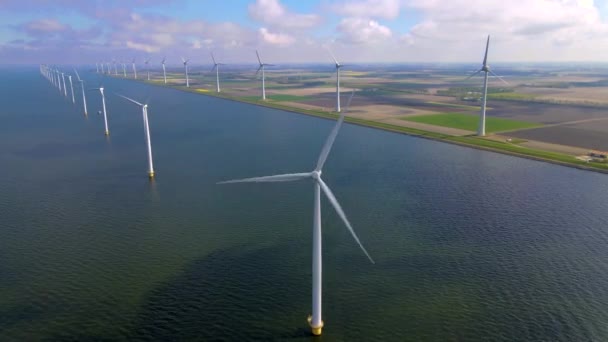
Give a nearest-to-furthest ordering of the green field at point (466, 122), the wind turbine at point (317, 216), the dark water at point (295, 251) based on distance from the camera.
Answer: the wind turbine at point (317, 216) → the dark water at point (295, 251) → the green field at point (466, 122)

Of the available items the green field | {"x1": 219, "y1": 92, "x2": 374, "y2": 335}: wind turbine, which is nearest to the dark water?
{"x1": 219, "y1": 92, "x2": 374, "y2": 335}: wind turbine

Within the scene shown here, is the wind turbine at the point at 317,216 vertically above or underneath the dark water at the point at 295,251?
above

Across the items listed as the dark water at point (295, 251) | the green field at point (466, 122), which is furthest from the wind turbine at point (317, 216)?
the green field at point (466, 122)

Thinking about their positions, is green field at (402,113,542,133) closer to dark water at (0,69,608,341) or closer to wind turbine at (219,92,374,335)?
dark water at (0,69,608,341)

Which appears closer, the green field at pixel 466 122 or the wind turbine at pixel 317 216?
the wind turbine at pixel 317 216

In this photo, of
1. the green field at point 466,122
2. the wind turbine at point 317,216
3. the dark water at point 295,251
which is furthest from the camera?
the green field at point 466,122

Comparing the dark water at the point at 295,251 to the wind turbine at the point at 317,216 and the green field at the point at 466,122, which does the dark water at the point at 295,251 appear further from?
the green field at the point at 466,122

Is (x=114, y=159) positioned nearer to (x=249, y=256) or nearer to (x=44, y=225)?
(x=44, y=225)
